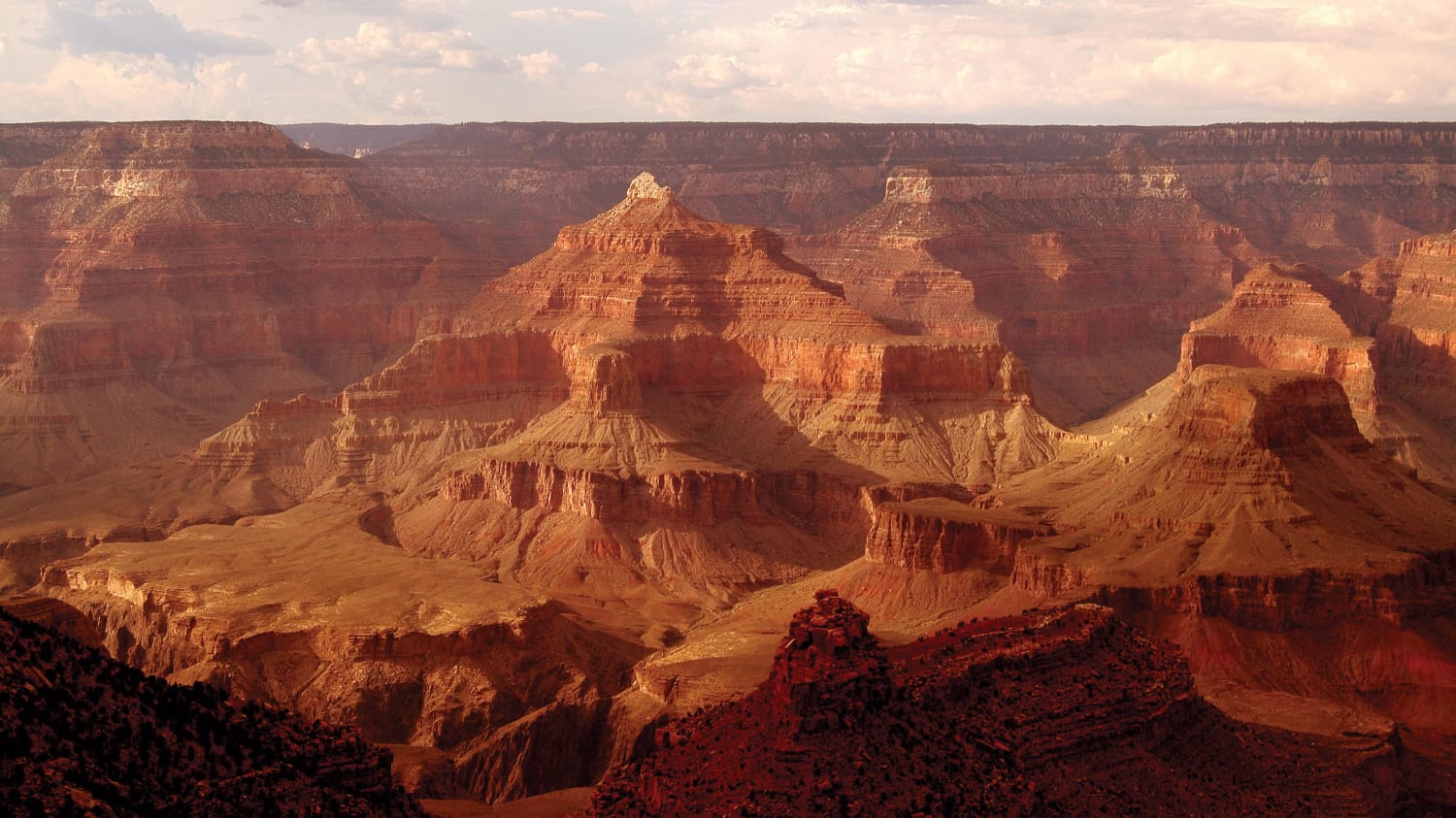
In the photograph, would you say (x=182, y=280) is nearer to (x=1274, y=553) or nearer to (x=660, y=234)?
(x=660, y=234)

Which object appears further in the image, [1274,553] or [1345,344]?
[1345,344]

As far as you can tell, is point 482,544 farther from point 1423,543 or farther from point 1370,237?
point 1370,237

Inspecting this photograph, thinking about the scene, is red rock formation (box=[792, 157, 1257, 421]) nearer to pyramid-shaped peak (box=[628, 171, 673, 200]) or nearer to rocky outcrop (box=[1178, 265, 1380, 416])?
rocky outcrop (box=[1178, 265, 1380, 416])

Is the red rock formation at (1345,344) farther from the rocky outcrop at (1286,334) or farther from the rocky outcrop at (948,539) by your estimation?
the rocky outcrop at (948,539)

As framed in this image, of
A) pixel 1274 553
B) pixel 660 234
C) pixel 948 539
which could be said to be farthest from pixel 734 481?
pixel 1274 553

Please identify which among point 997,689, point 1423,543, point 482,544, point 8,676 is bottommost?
point 482,544

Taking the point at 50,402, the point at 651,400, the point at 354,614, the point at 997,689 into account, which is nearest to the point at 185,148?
the point at 50,402
